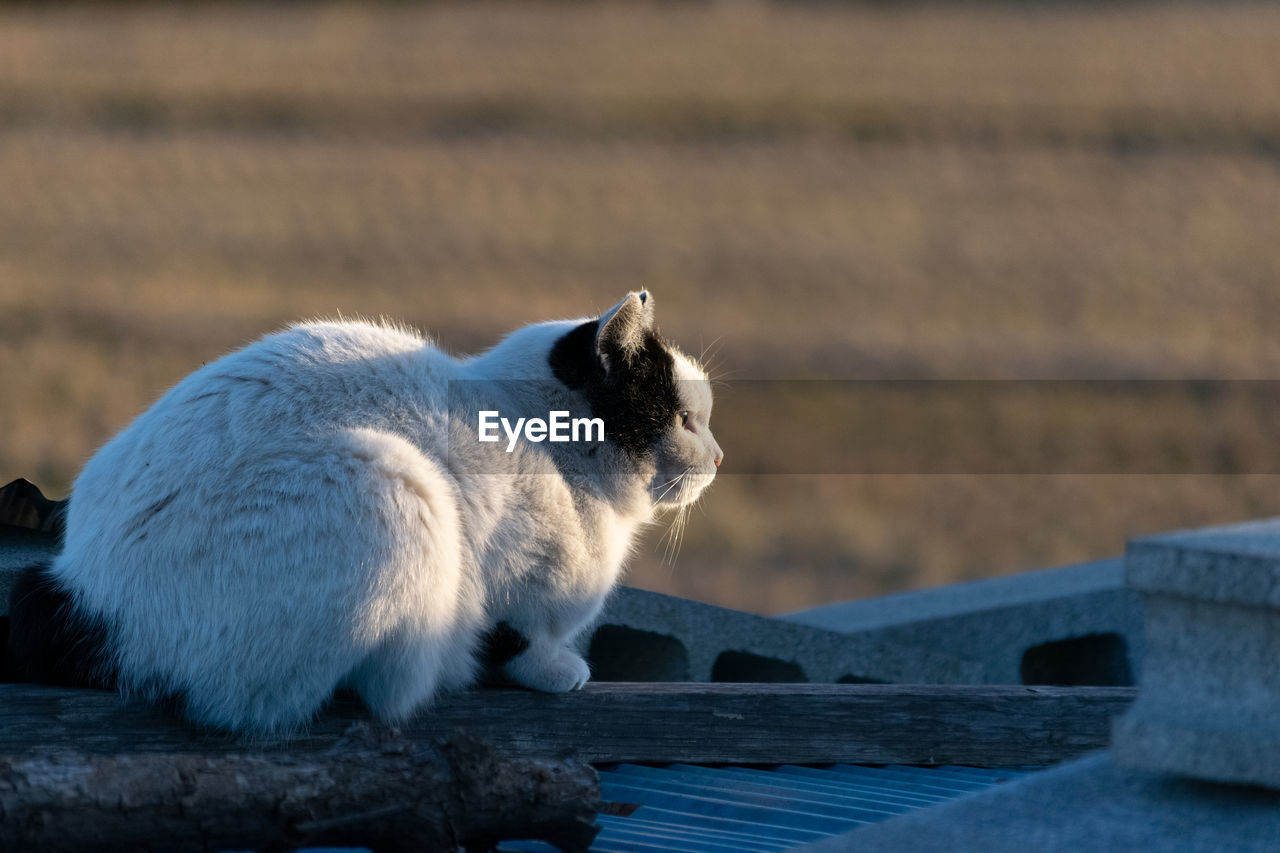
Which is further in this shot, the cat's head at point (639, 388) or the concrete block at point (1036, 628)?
the concrete block at point (1036, 628)

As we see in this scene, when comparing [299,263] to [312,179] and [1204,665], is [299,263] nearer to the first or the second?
[312,179]

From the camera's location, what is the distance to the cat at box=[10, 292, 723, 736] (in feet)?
9.83

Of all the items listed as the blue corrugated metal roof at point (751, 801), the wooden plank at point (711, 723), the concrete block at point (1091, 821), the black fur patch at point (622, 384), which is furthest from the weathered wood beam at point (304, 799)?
the black fur patch at point (622, 384)

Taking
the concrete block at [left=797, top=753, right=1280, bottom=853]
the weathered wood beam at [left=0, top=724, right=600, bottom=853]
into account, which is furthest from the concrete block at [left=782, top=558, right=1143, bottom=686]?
the weathered wood beam at [left=0, top=724, right=600, bottom=853]

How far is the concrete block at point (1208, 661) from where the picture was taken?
8.69 feet

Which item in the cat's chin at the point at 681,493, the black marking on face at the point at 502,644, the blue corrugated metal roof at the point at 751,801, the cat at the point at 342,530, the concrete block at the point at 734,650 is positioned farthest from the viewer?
the concrete block at the point at 734,650

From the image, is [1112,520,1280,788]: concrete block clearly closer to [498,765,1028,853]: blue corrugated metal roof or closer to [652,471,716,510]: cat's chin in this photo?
[498,765,1028,853]: blue corrugated metal roof

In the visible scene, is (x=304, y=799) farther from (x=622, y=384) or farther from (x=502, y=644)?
(x=622, y=384)

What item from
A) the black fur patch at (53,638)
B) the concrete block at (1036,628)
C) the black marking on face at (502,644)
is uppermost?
the concrete block at (1036,628)

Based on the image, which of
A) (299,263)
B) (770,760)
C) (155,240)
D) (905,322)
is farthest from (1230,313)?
(770,760)

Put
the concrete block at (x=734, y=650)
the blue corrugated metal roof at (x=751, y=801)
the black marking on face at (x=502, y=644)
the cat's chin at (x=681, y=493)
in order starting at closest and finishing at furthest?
the blue corrugated metal roof at (x=751, y=801) < the black marking on face at (x=502, y=644) < the cat's chin at (x=681, y=493) < the concrete block at (x=734, y=650)

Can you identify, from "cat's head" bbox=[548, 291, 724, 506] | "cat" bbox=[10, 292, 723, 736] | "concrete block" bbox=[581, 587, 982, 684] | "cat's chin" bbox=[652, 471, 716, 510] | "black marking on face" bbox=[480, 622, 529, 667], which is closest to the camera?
"cat" bbox=[10, 292, 723, 736]

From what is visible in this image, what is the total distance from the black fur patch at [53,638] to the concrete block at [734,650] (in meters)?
1.67

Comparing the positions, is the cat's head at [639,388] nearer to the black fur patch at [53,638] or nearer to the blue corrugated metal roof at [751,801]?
A: the blue corrugated metal roof at [751,801]
